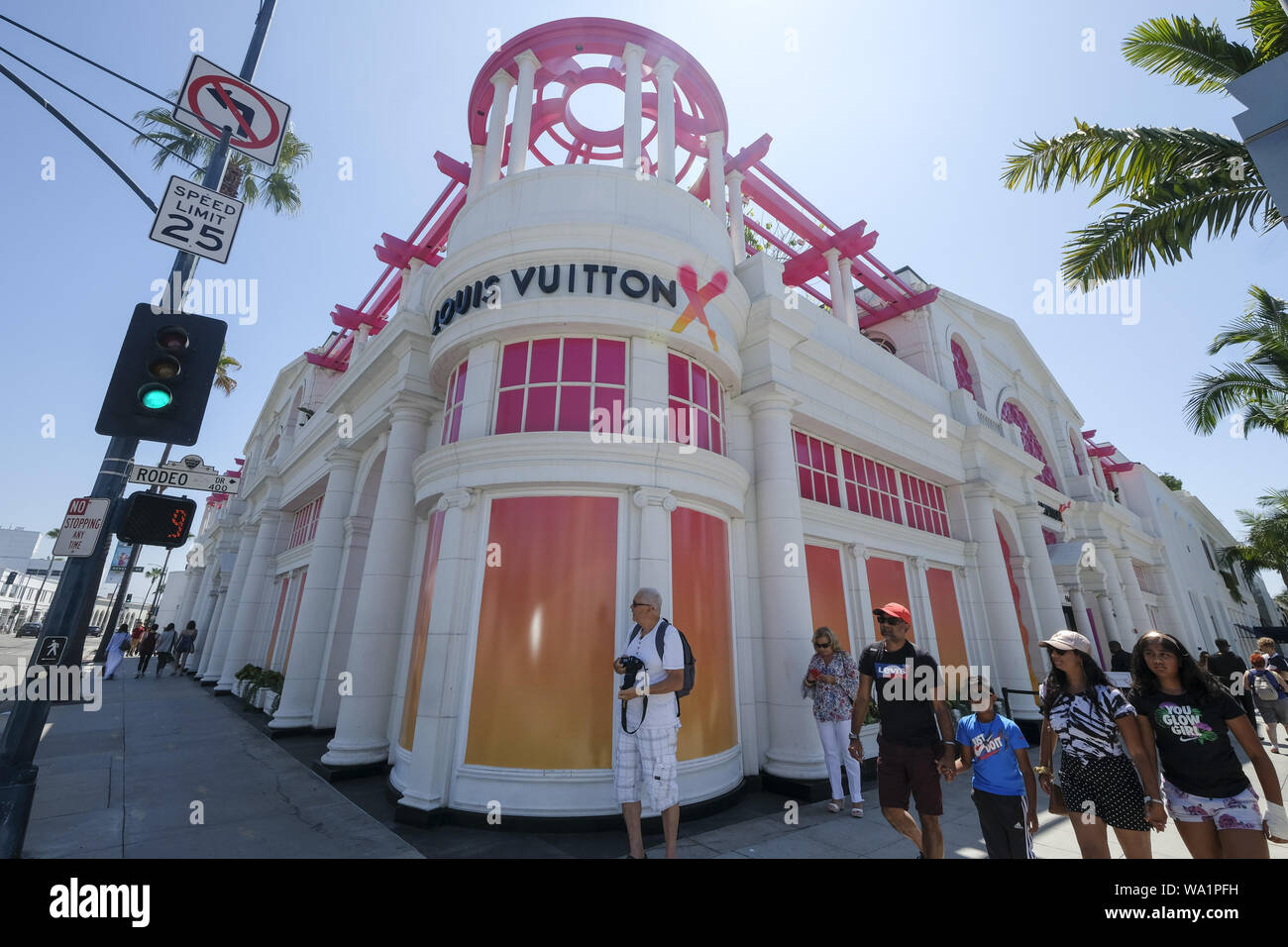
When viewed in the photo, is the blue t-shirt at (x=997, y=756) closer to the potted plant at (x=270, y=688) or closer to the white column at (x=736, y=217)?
the white column at (x=736, y=217)

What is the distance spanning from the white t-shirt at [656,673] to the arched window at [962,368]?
1533 centimetres

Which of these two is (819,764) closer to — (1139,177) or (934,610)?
(934,610)

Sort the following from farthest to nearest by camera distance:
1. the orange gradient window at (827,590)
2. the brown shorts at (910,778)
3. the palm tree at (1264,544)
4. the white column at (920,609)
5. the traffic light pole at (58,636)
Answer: the palm tree at (1264,544)
the white column at (920,609)
the orange gradient window at (827,590)
the brown shorts at (910,778)
the traffic light pole at (58,636)

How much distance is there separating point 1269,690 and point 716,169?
13955 millimetres

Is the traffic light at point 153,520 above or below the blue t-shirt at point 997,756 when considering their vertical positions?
above

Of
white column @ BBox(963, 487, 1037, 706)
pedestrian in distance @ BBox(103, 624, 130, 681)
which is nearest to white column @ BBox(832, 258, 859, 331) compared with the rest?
white column @ BBox(963, 487, 1037, 706)

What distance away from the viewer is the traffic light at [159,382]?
4.28 meters

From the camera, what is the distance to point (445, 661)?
5961 mm

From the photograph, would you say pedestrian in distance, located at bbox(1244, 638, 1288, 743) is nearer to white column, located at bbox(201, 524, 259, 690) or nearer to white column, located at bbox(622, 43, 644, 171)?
white column, located at bbox(622, 43, 644, 171)

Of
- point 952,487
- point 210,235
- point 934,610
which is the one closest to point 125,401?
point 210,235

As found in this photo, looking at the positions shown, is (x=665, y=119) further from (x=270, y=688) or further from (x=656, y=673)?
(x=270, y=688)

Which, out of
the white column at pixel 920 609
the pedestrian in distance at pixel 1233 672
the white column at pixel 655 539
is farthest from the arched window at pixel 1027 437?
the white column at pixel 655 539

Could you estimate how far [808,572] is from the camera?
30.8 feet

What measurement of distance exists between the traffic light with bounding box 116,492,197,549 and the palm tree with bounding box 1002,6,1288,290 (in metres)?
11.9
